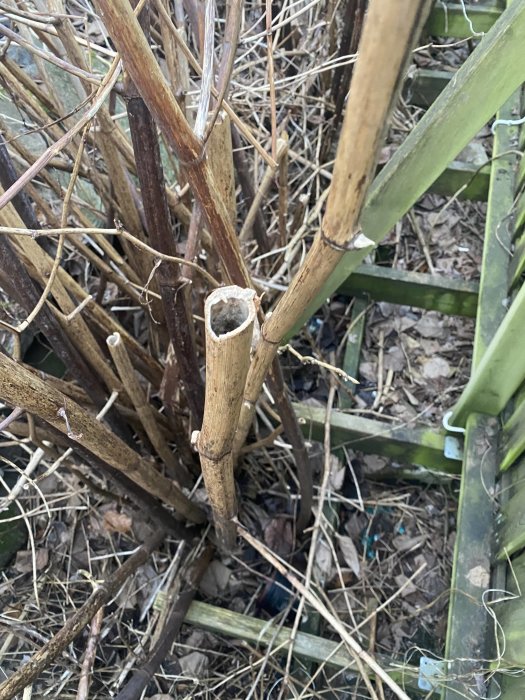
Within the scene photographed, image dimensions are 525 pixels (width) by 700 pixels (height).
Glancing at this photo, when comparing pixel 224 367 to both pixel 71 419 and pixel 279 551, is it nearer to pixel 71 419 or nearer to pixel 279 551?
pixel 71 419

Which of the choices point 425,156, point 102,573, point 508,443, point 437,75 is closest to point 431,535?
point 508,443

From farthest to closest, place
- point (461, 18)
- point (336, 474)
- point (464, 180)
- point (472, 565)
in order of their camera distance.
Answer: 1. point (461, 18)
2. point (464, 180)
3. point (336, 474)
4. point (472, 565)

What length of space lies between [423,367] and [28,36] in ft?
4.50

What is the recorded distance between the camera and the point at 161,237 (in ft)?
2.59

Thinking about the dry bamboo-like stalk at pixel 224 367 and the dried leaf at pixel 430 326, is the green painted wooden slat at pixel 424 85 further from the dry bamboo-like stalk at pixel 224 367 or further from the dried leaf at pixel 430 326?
the dry bamboo-like stalk at pixel 224 367

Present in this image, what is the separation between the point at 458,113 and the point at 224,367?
678 mm

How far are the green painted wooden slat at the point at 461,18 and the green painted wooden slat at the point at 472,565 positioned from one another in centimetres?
155

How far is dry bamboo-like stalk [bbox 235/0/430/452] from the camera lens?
10.6 inches

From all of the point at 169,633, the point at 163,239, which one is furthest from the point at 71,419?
the point at 169,633

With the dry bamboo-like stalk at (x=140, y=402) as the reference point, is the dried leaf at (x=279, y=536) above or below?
below

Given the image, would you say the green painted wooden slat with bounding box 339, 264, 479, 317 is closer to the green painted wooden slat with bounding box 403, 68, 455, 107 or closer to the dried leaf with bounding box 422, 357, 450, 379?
the dried leaf with bounding box 422, 357, 450, 379

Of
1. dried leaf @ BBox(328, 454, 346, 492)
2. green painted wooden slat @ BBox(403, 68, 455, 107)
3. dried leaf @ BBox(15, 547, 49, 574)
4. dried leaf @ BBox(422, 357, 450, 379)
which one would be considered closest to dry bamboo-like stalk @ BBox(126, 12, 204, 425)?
dried leaf @ BBox(328, 454, 346, 492)

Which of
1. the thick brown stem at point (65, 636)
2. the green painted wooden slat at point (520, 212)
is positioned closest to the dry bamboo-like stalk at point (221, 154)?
the thick brown stem at point (65, 636)

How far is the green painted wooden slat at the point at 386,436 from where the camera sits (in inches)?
53.9
